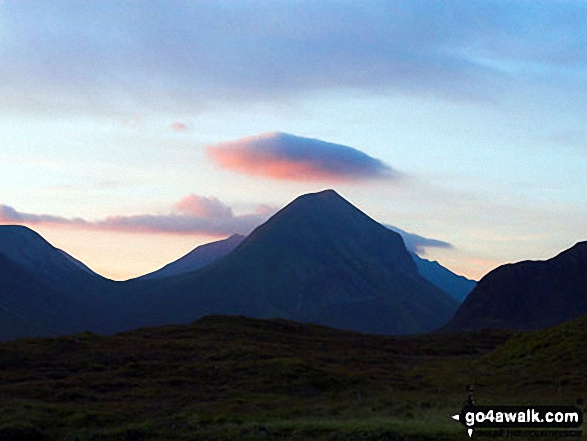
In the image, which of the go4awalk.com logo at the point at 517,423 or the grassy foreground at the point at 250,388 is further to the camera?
the grassy foreground at the point at 250,388

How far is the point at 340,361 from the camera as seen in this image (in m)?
96.9

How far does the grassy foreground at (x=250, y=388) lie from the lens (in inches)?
1877

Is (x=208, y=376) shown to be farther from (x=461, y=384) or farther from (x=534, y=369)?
(x=534, y=369)

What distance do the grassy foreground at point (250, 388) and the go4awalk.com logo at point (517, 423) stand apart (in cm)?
178

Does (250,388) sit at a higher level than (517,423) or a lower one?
lower

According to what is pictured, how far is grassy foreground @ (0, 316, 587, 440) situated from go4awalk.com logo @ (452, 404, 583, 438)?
1783mm

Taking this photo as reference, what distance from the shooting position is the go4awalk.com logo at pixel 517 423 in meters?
36.4

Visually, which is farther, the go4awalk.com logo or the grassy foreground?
the grassy foreground

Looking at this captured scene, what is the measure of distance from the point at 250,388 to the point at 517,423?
1351 inches

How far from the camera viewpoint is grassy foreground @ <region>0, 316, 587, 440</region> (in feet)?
156

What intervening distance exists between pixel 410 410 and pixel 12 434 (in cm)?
2550

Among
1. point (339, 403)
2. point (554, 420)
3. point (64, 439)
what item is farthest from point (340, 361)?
point (554, 420)

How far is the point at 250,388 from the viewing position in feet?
221

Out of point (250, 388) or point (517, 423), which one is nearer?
point (517, 423)
